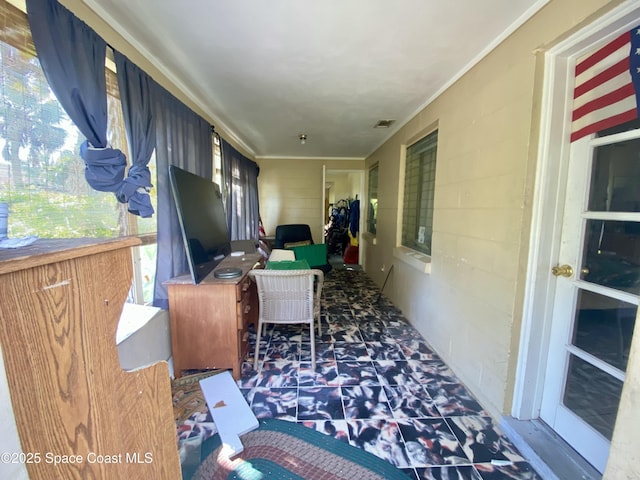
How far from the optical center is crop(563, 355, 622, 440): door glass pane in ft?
3.86

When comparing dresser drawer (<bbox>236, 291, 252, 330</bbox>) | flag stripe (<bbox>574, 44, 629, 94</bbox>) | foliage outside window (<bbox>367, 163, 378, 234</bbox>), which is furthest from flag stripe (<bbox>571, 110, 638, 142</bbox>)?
foliage outside window (<bbox>367, 163, 378, 234</bbox>)

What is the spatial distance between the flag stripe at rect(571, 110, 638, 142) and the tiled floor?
168 centimetres

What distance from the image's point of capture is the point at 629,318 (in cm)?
111

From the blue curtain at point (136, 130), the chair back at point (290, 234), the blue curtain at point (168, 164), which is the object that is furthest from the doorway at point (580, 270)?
the chair back at point (290, 234)

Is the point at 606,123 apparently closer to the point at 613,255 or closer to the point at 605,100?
the point at 605,100

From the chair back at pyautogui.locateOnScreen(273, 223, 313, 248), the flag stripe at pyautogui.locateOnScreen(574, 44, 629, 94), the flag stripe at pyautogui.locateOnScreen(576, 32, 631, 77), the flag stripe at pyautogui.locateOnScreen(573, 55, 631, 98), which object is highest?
the flag stripe at pyautogui.locateOnScreen(576, 32, 631, 77)

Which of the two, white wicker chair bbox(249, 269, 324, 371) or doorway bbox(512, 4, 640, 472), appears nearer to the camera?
doorway bbox(512, 4, 640, 472)

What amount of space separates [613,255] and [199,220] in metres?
2.38

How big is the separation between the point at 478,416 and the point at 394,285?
6.11 ft

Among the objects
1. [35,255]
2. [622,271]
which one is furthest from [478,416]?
[35,255]

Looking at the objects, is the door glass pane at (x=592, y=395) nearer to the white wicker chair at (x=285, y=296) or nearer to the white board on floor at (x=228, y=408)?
the white wicker chair at (x=285, y=296)

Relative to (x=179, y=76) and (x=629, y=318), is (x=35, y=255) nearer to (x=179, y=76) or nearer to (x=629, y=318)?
(x=629, y=318)

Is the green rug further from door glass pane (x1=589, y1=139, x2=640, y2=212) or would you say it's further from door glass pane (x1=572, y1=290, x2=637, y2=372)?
door glass pane (x1=589, y1=139, x2=640, y2=212)

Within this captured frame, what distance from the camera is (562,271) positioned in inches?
53.0
